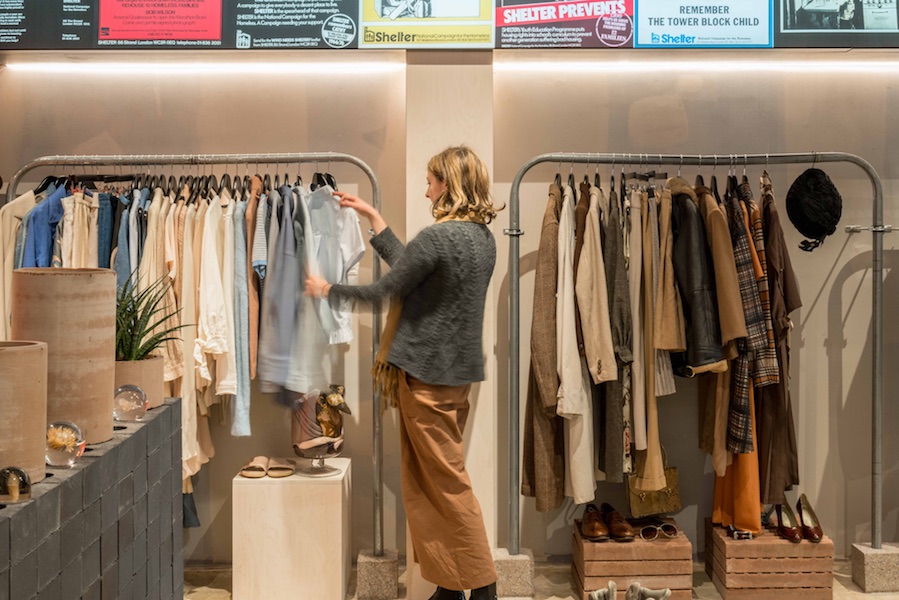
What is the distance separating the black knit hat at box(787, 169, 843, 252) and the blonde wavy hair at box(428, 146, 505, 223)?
5.04ft

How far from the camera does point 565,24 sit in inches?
142

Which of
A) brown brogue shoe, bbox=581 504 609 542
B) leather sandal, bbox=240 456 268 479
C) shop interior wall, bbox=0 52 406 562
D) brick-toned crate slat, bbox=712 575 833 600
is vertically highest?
shop interior wall, bbox=0 52 406 562

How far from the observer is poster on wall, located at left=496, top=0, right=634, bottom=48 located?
357 centimetres

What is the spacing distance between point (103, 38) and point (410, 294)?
1769 millimetres

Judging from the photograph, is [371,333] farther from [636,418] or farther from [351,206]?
[636,418]

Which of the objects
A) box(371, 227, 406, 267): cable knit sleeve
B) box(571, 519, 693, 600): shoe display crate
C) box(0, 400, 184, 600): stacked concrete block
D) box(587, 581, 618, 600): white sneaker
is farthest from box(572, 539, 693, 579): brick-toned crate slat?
box(0, 400, 184, 600): stacked concrete block

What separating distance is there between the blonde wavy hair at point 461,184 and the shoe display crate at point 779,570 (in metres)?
1.76

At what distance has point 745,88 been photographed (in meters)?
4.04

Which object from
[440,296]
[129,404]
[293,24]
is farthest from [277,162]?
[129,404]

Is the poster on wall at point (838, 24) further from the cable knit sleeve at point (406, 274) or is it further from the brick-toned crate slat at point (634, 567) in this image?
the brick-toned crate slat at point (634, 567)

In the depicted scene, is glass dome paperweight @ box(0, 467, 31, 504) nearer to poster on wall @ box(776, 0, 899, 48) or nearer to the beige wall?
the beige wall

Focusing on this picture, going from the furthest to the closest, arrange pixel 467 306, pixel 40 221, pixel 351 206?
pixel 40 221 → pixel 351 206 → pixel 467 306

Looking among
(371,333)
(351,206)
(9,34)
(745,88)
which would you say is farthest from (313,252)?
(745,88)

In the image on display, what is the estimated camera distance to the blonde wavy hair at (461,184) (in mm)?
3109
